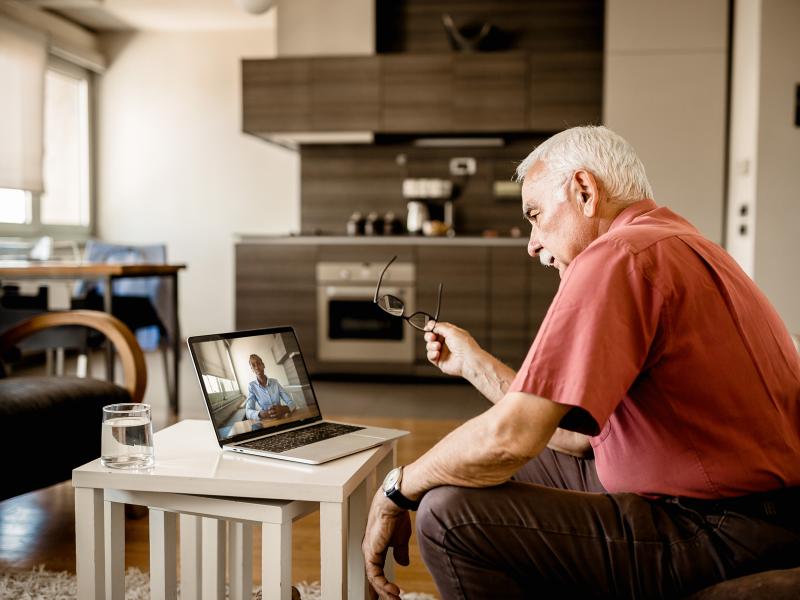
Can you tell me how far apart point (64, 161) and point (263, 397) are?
6.29m

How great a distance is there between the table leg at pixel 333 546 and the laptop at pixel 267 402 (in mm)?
121

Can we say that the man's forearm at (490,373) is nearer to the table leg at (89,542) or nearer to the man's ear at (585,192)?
the man's ear at (585,192)

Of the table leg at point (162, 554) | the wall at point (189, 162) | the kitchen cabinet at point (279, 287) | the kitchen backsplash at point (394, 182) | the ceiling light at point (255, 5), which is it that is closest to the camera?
the table leg at point (162, 554)

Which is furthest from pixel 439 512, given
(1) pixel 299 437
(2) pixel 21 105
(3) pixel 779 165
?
(2) pixel 21 105

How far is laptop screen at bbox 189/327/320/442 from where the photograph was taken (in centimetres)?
148

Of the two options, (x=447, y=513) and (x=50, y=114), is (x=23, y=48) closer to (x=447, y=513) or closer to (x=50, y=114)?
(x=50, y=114)

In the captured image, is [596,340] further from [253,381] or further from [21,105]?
[21,105]

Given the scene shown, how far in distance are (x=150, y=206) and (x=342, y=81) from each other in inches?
107

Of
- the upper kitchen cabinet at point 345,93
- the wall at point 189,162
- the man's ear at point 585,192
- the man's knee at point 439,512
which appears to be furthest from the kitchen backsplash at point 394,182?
the man's knee at point 439,512

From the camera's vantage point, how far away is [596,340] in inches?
42.0

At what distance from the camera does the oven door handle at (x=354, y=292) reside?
5.38m

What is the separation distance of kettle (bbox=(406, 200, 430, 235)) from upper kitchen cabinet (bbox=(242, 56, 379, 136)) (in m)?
0.66

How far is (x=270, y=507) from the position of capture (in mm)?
1265

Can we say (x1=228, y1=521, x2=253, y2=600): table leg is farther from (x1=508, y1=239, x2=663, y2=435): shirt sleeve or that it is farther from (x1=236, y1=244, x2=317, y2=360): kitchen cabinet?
(x1=236, y1=244, x2=317, y2=360): kitchen cabinet
